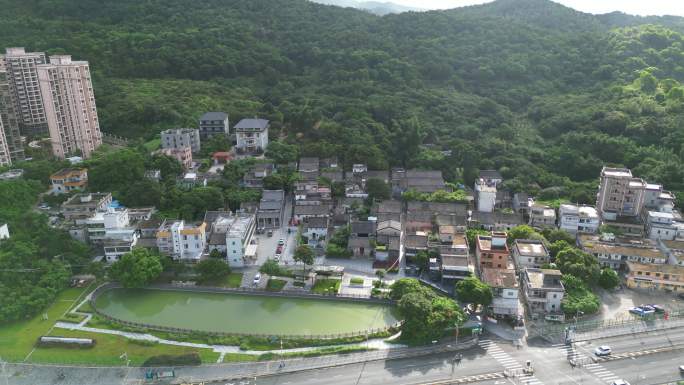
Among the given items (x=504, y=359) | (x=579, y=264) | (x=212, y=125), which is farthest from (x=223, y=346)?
(x=212, y=125)

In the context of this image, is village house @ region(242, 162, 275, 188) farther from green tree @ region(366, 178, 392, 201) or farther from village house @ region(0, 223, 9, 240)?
village house @ region(0, 223, 9, 240)

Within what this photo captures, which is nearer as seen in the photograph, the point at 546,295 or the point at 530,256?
the point at 546,295

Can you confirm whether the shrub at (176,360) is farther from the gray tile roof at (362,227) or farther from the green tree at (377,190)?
the green tree at (377,190)

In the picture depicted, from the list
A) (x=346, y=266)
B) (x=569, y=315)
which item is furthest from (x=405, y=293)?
(x=569, y=315)

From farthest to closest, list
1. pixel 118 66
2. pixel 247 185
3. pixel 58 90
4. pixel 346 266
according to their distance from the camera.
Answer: pixel 118 66 < pixel 58 90 < pixel 247 185 < pixel 346 266

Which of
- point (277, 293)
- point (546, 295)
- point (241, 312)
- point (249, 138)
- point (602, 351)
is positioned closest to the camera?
point (602, 351)

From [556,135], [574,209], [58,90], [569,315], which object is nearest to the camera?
[569,315]

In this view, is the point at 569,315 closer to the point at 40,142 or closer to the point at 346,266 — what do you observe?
the point at 346,266

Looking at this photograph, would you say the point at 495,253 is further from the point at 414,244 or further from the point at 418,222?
the point at 418,222
